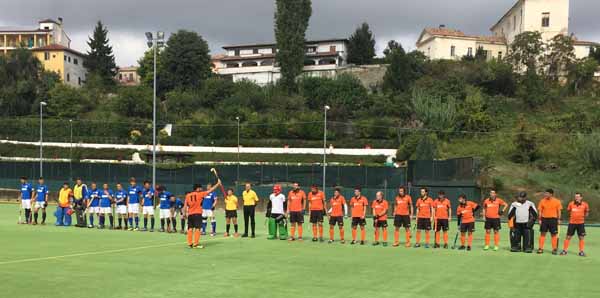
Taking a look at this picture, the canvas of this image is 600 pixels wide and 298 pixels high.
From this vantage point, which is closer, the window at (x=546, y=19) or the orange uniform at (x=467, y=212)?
the orange uniform at (x=467, y=212)

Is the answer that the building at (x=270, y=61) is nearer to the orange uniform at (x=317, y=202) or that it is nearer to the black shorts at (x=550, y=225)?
the orange uniform at (x=317, y=202)

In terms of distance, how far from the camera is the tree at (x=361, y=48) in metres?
107

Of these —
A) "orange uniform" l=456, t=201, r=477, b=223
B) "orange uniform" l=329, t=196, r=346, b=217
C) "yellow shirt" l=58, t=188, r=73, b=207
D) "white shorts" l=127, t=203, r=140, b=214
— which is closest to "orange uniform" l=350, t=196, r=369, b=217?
"orange uniform" l=329, t=196, r=346, b=217

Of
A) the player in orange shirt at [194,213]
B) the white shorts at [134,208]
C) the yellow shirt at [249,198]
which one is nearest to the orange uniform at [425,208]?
the yellow shirt at [249,198]

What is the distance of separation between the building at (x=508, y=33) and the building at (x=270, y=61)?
14.5 metres

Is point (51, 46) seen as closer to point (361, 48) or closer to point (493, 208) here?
point (361, 48)

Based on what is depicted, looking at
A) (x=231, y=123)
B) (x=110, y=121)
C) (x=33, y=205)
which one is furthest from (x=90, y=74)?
(x=33, y=205)

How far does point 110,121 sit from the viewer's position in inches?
3187

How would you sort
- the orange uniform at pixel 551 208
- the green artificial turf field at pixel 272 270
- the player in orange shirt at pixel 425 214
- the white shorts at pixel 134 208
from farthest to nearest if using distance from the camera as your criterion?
the white shorts at pixel 134 208 → the player in orange shirt at pixel 425 214 → the orange uniform at pixel 551 208 → the green artificial turf field at pixel 272 270

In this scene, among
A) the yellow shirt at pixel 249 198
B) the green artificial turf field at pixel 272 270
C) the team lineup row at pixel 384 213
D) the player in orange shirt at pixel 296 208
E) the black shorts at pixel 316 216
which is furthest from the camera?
the yellow shirt at pixel 249 198

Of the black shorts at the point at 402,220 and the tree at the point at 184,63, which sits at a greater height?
the tree at the point at 184,63

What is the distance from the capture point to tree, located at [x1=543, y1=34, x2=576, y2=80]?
273ft

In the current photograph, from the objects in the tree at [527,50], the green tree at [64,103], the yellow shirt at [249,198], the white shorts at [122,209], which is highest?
the tree at [527,50]

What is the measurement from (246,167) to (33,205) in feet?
80.1
